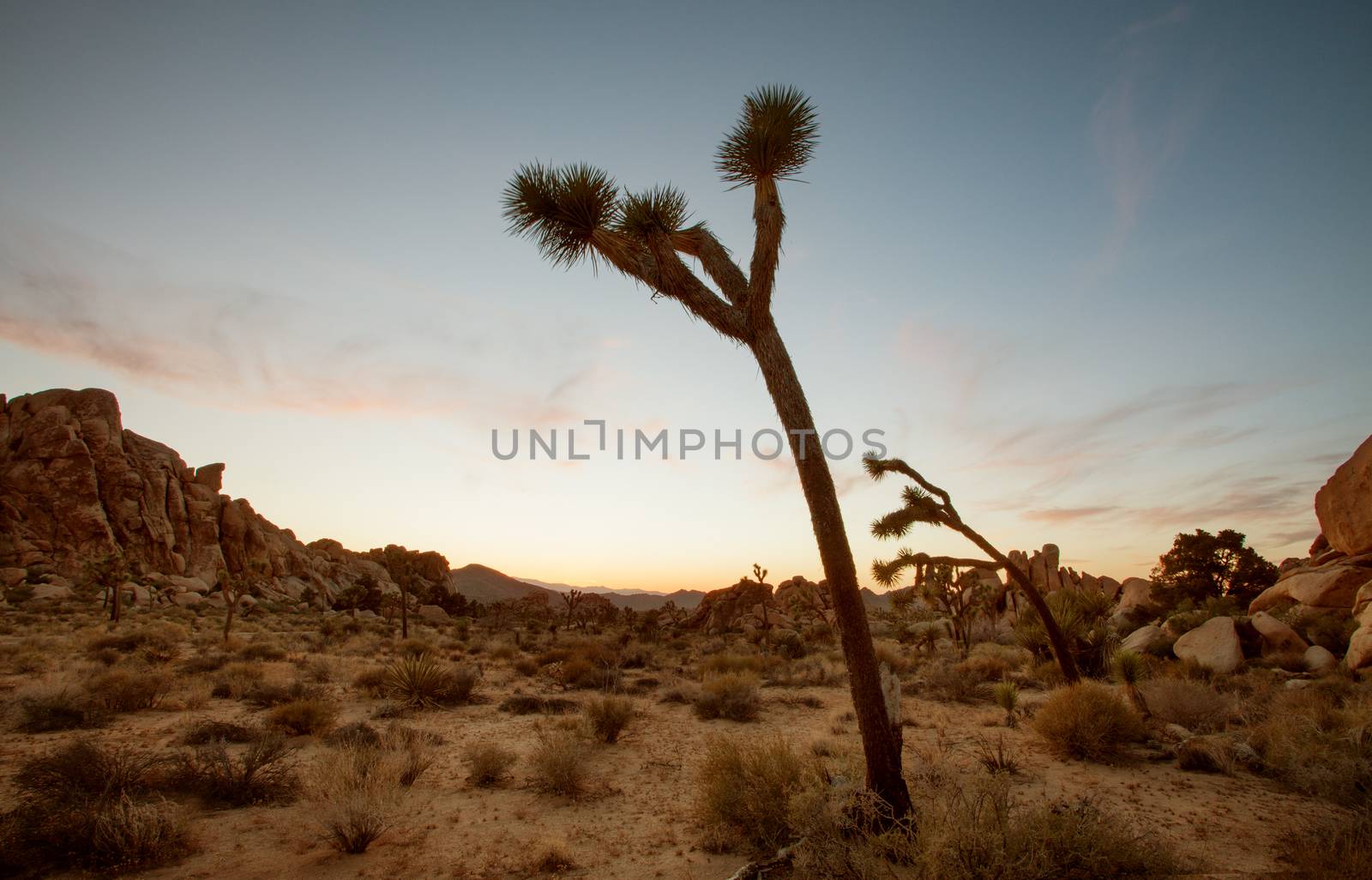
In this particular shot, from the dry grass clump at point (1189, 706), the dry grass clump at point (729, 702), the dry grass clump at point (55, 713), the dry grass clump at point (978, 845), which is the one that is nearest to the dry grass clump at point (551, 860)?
the dry grass clump at point (978, 845)

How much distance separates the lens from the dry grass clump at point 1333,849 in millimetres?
3865

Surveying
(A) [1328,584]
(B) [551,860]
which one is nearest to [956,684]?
(B) [551,860]

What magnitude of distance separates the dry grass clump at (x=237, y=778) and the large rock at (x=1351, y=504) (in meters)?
24.0

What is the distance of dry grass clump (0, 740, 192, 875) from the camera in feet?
15.4

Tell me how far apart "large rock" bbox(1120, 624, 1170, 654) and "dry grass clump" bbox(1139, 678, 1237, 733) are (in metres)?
6.21

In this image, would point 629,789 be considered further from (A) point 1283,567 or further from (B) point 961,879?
(A) point 1283,567

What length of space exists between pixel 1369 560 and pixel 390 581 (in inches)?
3150

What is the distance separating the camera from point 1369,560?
48.4 feet

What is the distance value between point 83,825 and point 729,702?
9.48m

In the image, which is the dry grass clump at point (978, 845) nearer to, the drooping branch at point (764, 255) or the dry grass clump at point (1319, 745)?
the dry grass clump at point (1319, 745)

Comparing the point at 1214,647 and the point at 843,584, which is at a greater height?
the point at 843,584

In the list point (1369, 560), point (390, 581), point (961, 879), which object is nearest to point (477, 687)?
A: point (961, 879)

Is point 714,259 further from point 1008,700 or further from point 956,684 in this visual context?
point 956,684

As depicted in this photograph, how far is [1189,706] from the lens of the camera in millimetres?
9234
